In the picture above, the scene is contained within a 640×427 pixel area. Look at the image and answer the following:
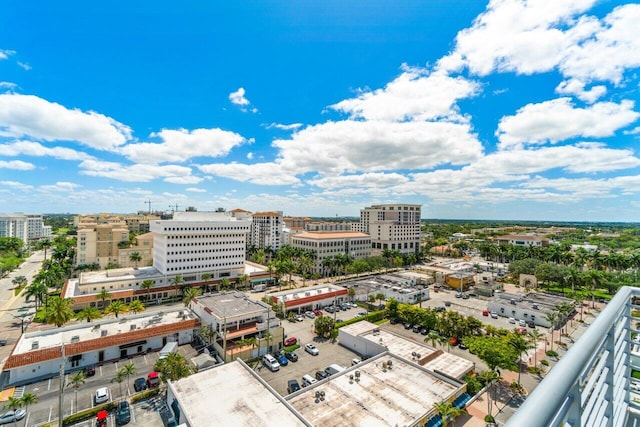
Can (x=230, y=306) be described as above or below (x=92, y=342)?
above

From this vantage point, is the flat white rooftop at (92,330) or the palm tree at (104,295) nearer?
the flat white rooftop at (92,330)

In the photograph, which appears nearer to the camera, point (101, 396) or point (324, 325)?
point (101, 396)

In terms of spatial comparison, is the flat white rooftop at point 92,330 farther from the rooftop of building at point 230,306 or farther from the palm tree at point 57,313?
the rooftop of building at point 230,306

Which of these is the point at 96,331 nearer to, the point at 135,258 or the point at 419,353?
the point at 419,353

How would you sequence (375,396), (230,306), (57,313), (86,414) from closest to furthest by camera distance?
1. (375,396)
2. (86,414)
3. (57,313)
4. (230,306)

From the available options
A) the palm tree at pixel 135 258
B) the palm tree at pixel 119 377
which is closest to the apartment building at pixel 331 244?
the palm tree at pixel 135 258

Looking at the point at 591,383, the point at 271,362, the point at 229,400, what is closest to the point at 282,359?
the point at 271,362

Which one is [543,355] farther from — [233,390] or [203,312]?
[203,312]
